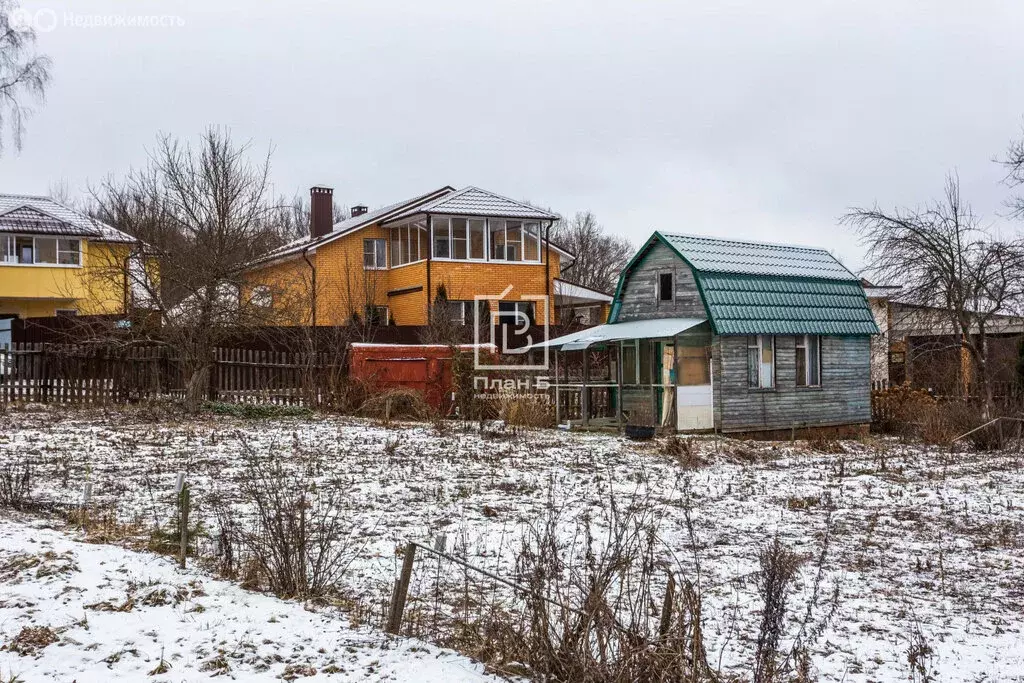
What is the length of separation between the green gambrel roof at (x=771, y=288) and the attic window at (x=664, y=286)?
72cm

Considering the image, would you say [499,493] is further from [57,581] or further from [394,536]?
[57,581]

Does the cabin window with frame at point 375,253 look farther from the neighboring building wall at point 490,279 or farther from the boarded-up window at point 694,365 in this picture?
the boarded-up window at point 694,365

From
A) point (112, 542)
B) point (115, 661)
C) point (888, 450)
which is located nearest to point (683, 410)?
point (888, 450)

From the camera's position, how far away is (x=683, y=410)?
63.1 feet

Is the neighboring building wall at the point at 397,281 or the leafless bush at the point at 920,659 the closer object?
the leafless bush at the point at 920,659

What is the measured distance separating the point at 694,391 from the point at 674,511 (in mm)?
9033

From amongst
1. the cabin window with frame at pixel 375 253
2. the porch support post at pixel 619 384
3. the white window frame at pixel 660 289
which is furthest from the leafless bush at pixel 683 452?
the cabin window with frame at pixel 375 253

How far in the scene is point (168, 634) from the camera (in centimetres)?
605

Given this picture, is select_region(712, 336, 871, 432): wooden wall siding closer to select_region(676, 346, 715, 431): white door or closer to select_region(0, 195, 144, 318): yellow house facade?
select_region(676, 346, 715, 431): white door

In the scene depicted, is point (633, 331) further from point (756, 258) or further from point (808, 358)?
point (808, 358)

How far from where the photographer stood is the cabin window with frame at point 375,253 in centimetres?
3556

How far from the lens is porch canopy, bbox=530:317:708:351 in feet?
62.5

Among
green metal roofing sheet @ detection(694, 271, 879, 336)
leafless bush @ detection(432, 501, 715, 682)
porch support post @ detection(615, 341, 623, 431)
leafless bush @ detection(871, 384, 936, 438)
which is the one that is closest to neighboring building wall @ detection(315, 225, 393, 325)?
porch support post @ detection(615, 341, 623, 431)

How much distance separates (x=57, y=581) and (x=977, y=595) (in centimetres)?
713
